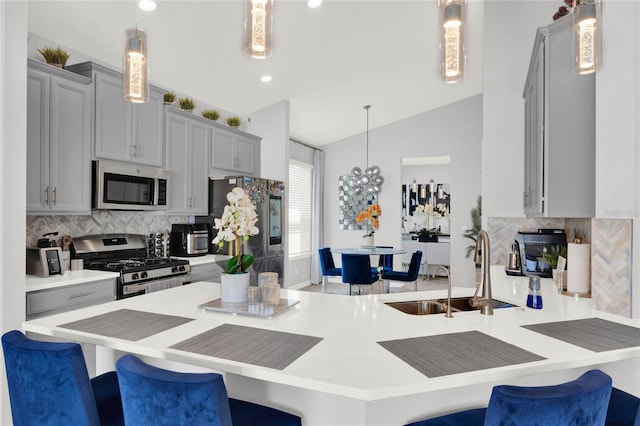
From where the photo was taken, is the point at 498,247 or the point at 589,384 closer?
the point at 589,384

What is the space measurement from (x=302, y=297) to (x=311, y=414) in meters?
0.74

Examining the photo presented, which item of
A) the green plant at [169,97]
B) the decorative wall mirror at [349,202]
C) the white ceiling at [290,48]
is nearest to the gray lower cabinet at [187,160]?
the green plant at [169,97]

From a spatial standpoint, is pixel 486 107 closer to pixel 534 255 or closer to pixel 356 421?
pixel 534 255

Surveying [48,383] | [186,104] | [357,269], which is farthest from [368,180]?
[48,383]

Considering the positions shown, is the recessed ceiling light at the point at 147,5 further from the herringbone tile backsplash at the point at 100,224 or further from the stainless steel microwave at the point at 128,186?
the herringbone tile backsplash at the point at 100,224

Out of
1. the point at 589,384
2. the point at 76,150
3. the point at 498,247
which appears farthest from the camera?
the point at 498,247

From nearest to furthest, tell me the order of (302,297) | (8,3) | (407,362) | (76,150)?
(407,362)
(302,297)
(8,3)
(76,150)

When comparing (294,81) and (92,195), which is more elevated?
(294,81)

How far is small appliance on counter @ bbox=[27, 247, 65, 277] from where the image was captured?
2.76 m

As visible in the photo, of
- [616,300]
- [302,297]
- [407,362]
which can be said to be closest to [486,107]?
[616,300]

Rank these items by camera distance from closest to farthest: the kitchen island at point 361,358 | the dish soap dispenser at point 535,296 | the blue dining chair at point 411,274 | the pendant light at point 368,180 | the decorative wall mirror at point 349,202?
the kitchen island at point 361,358
the dish soap dispenser at point 535,296
the blue dining chair at point 411,274
the pendant light at point 368,180
the decorative wall mirror at point 349,202

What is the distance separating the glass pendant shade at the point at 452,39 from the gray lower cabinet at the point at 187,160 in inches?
119

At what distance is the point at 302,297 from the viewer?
2.12 meters

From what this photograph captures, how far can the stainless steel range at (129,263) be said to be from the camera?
3.10 meters
